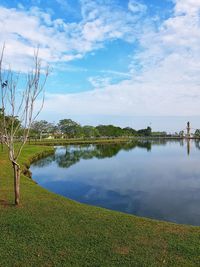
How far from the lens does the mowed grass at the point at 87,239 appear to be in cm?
731

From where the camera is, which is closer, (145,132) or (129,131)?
(129,131)

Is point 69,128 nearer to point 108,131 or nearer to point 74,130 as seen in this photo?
point 74,130

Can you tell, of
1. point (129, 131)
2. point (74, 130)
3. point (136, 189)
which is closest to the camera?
point (136, 189)

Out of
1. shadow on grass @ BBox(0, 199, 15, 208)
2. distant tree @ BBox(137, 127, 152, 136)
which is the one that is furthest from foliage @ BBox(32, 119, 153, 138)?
shadow on grass @ BBox(0, 199, 15, 208)

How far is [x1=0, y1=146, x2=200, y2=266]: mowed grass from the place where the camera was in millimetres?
7312

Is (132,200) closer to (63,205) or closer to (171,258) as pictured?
(63,205)

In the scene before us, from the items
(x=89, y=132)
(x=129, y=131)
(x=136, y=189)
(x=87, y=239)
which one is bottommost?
(x=136, y=189)

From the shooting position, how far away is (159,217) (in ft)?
47.9

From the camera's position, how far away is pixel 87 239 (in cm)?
861

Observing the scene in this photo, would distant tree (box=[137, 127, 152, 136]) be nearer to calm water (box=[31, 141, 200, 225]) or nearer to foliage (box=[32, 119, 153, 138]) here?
foliage (box=[32, 119, 153, 138])

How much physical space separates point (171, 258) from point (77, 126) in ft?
371

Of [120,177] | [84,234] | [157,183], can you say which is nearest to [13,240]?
[84,234]

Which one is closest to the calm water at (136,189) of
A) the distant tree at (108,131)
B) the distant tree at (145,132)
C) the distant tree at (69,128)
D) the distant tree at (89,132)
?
the distant tree at (69,128)

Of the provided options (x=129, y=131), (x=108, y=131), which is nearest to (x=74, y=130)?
(x=108, y=131)
